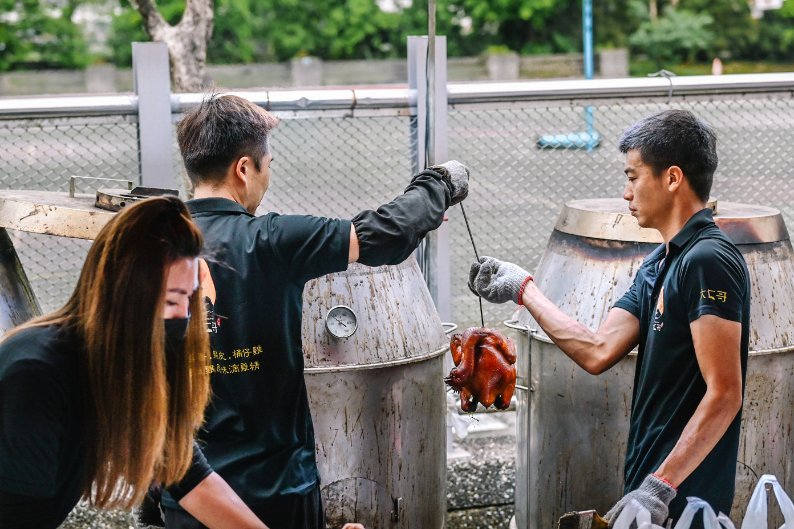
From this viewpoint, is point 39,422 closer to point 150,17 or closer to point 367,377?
point 367,377

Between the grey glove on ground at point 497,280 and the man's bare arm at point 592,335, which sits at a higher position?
the grey glove on ground at point 497,280

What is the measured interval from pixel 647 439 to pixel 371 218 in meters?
1.10

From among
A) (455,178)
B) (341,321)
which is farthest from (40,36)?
(455,178)

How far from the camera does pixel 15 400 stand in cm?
178

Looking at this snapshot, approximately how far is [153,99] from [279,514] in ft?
7.23

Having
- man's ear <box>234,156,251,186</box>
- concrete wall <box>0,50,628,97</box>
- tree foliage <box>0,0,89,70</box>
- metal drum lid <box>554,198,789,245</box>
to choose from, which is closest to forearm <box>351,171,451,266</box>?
man's ear <box>234,156,251,186</box>

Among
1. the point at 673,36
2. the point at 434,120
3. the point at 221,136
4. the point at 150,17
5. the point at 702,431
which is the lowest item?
the point at 702,431

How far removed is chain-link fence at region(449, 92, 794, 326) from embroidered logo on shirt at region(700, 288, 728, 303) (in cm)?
208

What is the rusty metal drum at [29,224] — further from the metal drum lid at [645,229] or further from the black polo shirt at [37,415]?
the metal drum lid at [645,229]

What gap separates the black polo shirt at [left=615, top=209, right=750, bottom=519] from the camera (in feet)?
8.66

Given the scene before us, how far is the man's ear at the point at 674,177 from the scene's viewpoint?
285 centimetres

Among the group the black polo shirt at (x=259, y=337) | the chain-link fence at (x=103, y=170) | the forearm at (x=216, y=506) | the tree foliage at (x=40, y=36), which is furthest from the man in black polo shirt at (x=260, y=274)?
the tree foliage at (x=40, y=36)

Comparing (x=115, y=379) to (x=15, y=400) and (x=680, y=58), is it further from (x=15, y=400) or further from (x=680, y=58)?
(x=680, y=58)

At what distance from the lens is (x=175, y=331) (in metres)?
1.98
